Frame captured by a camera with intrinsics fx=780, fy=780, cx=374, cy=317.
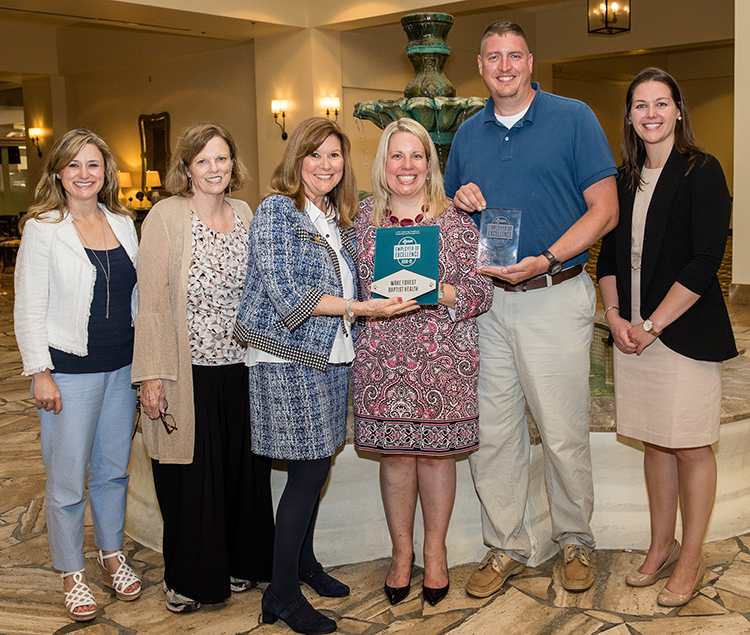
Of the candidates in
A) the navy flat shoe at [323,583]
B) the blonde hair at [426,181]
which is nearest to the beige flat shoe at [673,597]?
the navy flat shoe at [323,583]

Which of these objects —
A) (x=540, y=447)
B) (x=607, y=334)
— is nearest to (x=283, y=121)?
(x=607, y=334)

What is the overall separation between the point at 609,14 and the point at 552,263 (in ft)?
23.2

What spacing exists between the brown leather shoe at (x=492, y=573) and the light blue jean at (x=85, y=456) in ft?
4.39

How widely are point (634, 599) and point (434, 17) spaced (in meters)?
2.92

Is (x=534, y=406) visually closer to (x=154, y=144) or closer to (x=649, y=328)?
(x=649, y=328)

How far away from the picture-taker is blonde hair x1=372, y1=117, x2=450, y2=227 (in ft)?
8.38

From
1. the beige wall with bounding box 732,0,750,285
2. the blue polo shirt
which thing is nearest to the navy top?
the blue polo shirt

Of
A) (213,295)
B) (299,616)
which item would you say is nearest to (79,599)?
(299,616)

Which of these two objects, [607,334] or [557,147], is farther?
[607,334]

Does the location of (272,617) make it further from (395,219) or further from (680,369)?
(680,369)

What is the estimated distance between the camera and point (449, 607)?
2.74m

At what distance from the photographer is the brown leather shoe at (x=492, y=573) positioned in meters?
2.81

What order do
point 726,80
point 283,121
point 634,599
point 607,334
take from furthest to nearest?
point 726,80, point 283,121, point 607,334, point 634,599

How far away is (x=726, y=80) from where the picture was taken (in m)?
17.5
